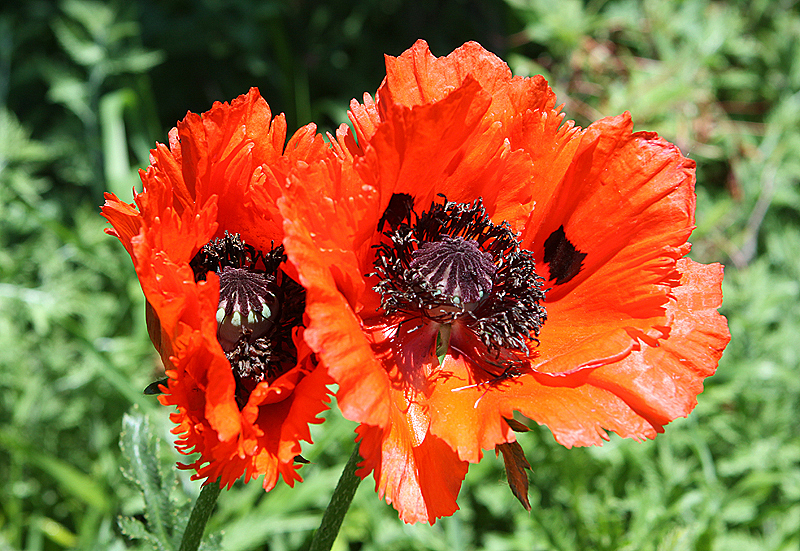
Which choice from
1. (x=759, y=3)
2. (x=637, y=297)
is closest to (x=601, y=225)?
(x=637, y=297)

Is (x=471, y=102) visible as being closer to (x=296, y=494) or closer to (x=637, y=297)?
(x=637, y=297)

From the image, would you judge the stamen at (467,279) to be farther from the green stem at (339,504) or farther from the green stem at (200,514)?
the green stem at (200,514)

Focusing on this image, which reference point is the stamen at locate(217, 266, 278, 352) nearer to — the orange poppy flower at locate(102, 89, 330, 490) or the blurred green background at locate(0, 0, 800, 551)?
the orange poppy flower at locate(102, 89, 330, 490)

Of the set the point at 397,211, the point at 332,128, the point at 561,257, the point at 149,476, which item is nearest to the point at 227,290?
the point at 397,211

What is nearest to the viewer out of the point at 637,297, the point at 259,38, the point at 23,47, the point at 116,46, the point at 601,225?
the point at 637,297

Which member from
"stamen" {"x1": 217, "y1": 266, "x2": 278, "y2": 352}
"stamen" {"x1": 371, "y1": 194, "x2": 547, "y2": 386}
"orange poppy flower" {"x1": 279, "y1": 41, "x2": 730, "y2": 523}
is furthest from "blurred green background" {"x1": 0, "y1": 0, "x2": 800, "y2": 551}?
"stamen" {"x1": 217, "y1": 266, "x2": 278, "y2": 352}

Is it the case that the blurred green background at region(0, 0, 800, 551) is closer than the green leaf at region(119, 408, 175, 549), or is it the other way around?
the green leaf at region(119, 408, 175, 549)
